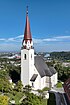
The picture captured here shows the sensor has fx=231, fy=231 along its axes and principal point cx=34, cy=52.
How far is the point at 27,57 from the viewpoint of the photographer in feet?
127

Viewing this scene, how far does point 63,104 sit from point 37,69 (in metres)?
12.8

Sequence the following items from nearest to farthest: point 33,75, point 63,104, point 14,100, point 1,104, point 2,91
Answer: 1. point 1,104
2. point 63,104
3. point 14,100
4. point 2,91
5. point 33,75

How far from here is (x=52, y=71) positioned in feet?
148

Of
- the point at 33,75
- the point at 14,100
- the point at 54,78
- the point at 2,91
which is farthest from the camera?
the point at 54,78

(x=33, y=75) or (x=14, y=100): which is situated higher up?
(x=33, y=75)

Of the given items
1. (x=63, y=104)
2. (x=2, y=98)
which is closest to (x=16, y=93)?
(x=63, y=104)

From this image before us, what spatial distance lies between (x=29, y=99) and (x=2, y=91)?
475 inches

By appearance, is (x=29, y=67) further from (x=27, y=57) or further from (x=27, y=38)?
(x=27, y=38)

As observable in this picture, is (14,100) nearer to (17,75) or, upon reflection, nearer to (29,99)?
(29,99)

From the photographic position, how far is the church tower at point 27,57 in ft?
125

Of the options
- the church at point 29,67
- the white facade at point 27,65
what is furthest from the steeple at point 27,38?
the white facade at point 27,65

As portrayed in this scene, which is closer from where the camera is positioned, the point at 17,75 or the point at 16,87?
the point at 16,87

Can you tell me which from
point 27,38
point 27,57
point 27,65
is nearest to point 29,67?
point 27,65

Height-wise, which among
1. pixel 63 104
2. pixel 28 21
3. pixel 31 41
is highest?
pixel 28 21
